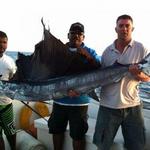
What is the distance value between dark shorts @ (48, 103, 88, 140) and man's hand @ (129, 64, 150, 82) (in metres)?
0.76

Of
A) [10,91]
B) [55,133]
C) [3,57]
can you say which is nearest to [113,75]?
[10,91]

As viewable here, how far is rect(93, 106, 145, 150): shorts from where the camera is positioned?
292 centimetres

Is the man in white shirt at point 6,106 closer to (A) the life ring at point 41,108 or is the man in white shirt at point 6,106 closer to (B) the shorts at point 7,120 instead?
(B) the shorts at point 7,120

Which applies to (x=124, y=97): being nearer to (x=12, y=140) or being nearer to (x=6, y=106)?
(x=6, y=106)

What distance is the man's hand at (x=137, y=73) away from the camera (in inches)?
106

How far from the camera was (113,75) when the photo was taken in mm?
2787

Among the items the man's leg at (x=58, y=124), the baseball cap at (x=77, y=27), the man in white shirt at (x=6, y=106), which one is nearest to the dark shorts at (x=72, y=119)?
the man's leg at (x=58, y=124)

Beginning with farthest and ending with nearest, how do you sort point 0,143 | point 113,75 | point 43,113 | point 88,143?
1. point 43,113
2. point 0,143
3. point 88,143
4. point 113,75

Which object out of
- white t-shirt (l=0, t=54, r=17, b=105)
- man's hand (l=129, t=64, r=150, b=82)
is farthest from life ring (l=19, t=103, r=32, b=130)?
man's hand (l=129, t=64, r=150, b=82)

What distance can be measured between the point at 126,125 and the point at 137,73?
50 centimetres

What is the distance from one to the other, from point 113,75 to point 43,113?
2315mm

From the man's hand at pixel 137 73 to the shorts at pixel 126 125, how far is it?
30 cm

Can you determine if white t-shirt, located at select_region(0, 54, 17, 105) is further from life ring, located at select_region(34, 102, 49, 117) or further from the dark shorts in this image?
life ring, located at select_region(34, 102, 49, 117)

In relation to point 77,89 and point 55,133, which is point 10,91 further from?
point 55,133
